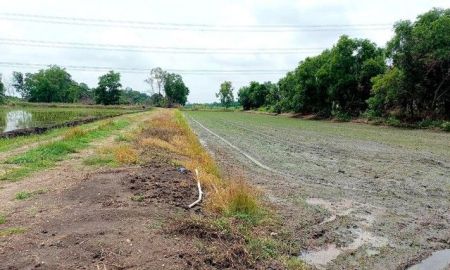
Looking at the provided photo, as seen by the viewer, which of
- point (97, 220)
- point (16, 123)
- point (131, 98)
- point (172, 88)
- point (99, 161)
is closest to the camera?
point (97, 220)

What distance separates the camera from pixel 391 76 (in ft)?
A: 119

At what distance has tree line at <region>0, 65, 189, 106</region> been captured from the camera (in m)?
102

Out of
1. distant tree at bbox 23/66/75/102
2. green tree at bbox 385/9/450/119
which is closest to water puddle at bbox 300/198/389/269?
green tree at bbox 385/9/450/119

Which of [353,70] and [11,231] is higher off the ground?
[353,70]

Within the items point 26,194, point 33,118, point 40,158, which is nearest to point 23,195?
point 26,194

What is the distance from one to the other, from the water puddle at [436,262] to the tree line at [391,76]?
30.0 m

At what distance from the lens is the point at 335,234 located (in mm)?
6461

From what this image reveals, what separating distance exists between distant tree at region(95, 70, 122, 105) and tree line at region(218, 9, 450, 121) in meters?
53.9

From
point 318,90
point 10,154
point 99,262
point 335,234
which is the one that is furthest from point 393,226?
point 318,90

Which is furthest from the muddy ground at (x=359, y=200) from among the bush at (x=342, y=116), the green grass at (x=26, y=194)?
the bush at (x=342, y=116)

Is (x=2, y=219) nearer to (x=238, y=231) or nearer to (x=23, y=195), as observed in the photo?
(x=23, y=195)

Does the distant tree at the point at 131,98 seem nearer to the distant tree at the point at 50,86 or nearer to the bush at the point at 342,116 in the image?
the distant tree at the point at 50,86

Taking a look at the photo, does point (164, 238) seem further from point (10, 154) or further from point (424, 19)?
point (424, 19)

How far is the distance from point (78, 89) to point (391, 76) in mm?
100433
